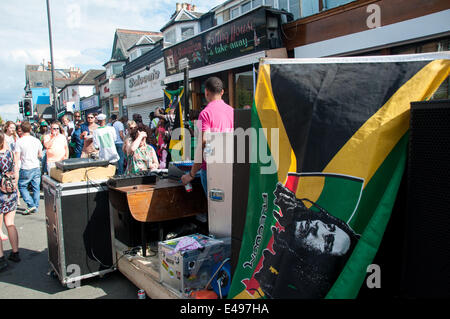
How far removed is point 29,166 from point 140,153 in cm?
349

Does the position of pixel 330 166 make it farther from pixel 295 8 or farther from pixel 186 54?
pixel 186 54

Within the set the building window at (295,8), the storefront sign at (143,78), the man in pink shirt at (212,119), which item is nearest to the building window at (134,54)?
the storefront sign at (143,78)

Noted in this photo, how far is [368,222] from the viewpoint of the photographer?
1771 millimetres

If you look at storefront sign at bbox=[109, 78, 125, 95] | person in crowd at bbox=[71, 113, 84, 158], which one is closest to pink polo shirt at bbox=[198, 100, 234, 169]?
person in crowd at bbox=[71, 113, 84, 158]

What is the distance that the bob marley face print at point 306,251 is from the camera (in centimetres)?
178

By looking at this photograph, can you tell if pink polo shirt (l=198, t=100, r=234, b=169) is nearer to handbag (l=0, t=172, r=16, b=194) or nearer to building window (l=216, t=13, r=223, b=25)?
handbag (l=0, t=172, r=16, b=194)

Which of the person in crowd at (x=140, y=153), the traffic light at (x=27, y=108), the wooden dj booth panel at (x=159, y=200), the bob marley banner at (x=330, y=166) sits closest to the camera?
the bob marley banner at (x=330, y=166)

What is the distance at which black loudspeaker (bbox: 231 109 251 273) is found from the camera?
2.53 m

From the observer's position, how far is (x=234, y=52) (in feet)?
31.0

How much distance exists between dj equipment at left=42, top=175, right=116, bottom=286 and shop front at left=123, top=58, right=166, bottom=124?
11.1 m

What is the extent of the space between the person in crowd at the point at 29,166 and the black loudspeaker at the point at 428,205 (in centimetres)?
725

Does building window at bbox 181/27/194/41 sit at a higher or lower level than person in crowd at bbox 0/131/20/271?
higher

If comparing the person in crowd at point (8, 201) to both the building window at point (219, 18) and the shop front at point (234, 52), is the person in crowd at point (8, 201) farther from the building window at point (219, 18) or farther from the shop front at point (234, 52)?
the building window at point (219, 18)

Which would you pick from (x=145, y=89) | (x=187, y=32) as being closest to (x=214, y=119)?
(x=187, y=32)
